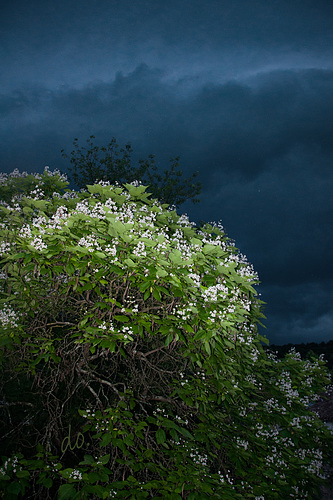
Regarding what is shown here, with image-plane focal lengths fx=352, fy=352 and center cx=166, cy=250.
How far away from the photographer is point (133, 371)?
5.14 m

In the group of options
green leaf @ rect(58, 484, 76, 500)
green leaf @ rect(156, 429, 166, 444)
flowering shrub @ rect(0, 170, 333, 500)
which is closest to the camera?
green leaf @ rect(58, 484, 76, 500)

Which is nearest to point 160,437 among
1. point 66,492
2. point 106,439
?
point 106,439

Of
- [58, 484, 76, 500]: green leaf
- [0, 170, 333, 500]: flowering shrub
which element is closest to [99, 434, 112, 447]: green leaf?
[0, 170, 333, 500]: flowering shrub

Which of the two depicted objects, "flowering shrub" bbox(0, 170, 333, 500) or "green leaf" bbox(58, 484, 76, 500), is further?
"flowering shrub" bbox(0, 170, 333, 500)

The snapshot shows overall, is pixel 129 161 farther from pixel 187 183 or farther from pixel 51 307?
pixel 51 307

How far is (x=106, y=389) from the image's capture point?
5688mm

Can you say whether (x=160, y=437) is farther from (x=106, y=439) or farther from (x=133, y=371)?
(x=133, y=371)

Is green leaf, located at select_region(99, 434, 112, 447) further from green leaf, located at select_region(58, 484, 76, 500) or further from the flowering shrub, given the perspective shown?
green leaf, located at select_region(58, 484, 76, 500)

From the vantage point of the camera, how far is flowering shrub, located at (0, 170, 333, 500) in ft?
13.0

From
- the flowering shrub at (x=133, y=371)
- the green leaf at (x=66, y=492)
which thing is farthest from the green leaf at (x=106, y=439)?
the green leaf at (x=66, y=492)

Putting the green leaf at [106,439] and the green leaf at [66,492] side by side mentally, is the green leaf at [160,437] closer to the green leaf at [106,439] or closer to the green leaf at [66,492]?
the green leaf at [106,439]

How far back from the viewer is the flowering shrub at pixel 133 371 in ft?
13.0

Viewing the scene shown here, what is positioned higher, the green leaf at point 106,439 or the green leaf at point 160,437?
the green leaf at point 160,437

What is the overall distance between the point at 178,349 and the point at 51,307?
6.73ft
